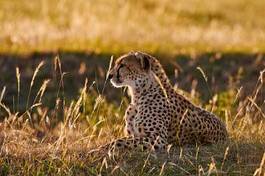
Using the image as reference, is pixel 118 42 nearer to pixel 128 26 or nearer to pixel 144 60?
pixel 128 26

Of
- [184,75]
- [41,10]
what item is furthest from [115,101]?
[41,10]

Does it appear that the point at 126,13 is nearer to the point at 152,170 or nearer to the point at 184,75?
the point at 184,75

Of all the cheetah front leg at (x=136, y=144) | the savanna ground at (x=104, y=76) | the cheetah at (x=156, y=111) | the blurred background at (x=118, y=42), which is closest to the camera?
the savanna ground at (x=104, y=76)

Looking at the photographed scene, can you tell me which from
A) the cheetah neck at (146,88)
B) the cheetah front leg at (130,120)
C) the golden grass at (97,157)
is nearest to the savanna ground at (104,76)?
the golden grass at (97,157)

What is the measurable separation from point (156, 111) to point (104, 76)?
19.0ft

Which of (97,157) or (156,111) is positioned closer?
(97,157)

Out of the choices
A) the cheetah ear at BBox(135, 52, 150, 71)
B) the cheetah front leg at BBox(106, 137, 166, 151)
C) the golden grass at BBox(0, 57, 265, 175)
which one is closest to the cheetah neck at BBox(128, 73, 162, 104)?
the cheetah ear at BBox(135, 52, 150, 71)

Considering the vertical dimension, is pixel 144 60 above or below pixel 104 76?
above

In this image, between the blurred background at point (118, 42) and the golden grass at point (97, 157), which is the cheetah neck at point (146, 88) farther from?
the blurred background at point (118, 42)

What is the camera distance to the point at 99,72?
1320cm

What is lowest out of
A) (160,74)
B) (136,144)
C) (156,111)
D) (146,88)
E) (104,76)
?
(104,76)

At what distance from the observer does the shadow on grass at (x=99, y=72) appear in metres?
12.4

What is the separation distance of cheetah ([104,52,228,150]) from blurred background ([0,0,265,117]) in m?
3.05

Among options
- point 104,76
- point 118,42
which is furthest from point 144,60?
point 118,42
